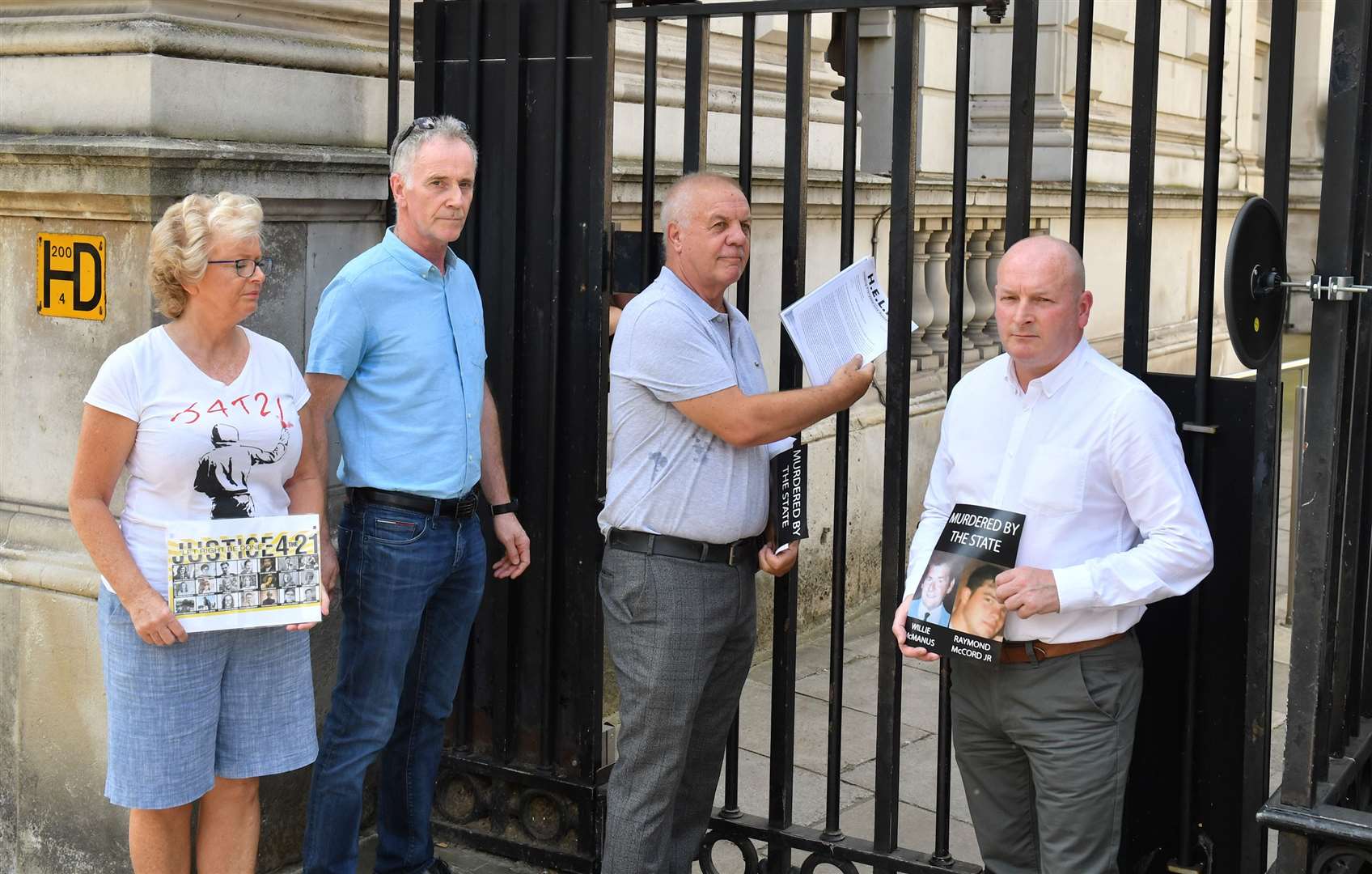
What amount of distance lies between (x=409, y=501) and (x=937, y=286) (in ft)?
15.8

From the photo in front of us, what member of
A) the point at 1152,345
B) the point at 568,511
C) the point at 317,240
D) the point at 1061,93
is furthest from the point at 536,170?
the point at 1152,345

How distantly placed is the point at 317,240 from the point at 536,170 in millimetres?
676

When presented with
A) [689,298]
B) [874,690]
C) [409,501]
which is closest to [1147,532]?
[689,298]

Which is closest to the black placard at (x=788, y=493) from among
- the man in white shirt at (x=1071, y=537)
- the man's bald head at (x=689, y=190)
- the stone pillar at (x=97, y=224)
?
the man in white shirt at (x=1071, y=537)

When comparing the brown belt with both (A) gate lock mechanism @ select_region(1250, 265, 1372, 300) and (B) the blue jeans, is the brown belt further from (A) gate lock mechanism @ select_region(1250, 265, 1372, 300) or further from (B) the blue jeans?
(B) the blue jeans

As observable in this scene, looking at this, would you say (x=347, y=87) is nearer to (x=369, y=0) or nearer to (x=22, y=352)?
(x=369, y=0)

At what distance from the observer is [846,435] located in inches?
152

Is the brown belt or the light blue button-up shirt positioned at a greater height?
the light blue button-up shirt

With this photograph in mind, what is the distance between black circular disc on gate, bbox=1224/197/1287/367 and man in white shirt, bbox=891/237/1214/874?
23cm

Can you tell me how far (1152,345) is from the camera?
35.8ft

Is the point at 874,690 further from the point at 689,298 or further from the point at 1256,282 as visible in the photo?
the point at 1256,282

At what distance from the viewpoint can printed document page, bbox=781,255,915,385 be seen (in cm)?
348

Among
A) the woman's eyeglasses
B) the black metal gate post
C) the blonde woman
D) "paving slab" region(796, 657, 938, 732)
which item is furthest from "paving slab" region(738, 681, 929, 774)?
the woman's eyeglasses

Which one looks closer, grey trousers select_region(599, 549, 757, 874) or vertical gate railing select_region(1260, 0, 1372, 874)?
vertical gate railing select_region(1260, 0, 1372, 874)
